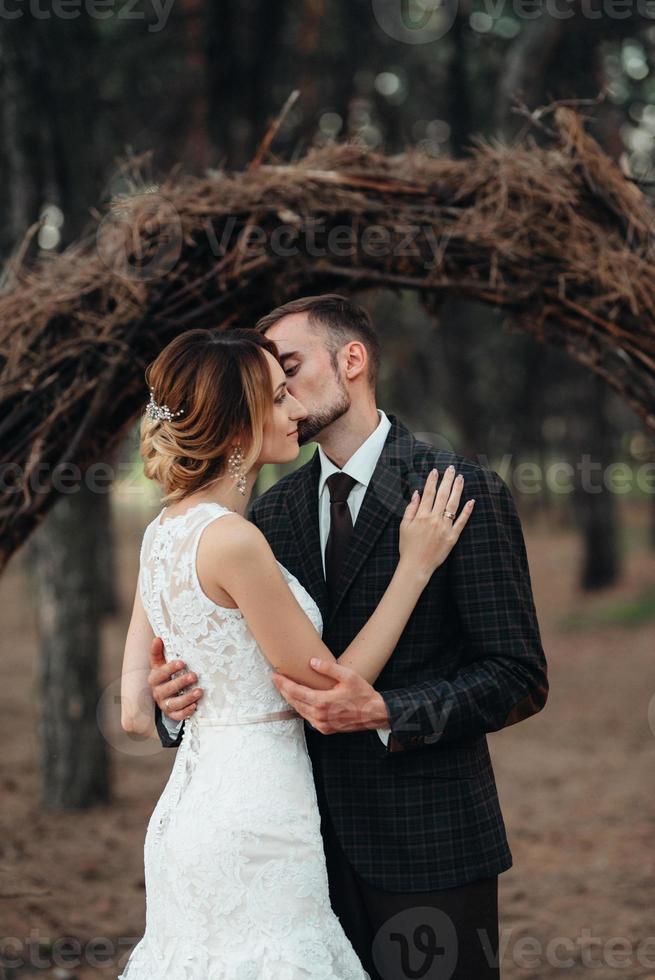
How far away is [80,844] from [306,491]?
14.4ft

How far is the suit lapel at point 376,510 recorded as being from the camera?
297 centimetres

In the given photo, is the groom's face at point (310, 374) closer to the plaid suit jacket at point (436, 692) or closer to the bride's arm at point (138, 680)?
the plaid suit jacket at point (436, 692)

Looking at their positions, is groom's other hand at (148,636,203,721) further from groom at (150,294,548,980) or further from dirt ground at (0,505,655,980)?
dirt ground at (0,505,655,980)

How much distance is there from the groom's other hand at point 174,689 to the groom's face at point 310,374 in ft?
2.38

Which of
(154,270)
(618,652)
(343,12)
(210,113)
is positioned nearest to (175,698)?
(154,270)

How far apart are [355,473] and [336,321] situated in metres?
0.49

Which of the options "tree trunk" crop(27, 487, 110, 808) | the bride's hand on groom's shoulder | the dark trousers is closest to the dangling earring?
the bride's hand on groom's shoulder

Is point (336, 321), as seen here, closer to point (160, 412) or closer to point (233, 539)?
point (160, 412)

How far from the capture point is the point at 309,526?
3.17 metres

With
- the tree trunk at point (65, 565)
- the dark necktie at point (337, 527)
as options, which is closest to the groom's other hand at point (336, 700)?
the dark necktie at point (337, 527)

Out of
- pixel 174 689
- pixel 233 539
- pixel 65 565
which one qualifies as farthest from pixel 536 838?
pixel 233 539

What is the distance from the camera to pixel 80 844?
6.73 m

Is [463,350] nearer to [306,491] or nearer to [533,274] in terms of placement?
[533,274]

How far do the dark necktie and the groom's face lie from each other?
0.49 ft
